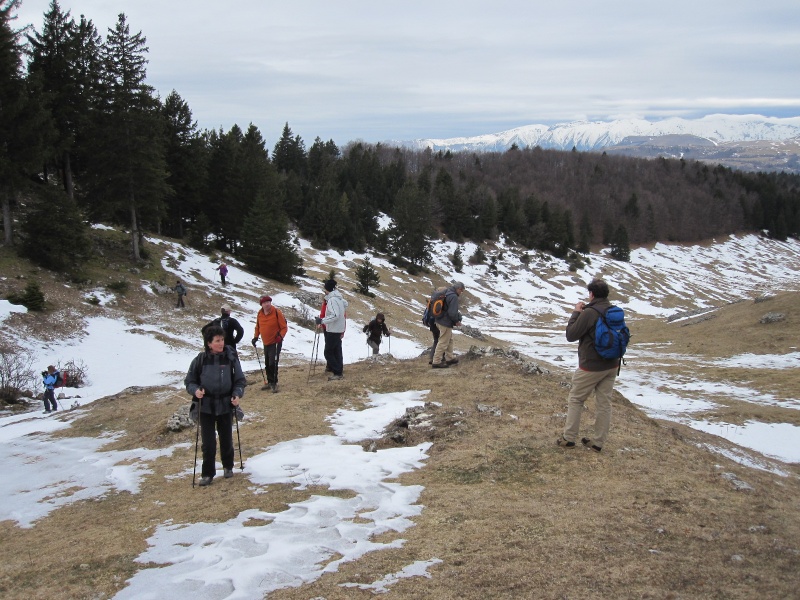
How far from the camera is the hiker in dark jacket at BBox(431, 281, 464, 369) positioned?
41.3 feet

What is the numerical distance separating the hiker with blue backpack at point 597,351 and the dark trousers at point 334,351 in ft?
20.2

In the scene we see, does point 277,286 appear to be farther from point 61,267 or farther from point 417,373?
point 417,373

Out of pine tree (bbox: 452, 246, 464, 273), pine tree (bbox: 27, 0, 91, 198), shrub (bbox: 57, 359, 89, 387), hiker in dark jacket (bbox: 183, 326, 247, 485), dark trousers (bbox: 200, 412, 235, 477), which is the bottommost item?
shrub (bbox: 57, 359, 89, 387)

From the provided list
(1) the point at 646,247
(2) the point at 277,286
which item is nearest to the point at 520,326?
(2) the point at 277,286

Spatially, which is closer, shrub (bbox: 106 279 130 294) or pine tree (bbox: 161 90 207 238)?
shrub (bbox: 106 279 130 294)

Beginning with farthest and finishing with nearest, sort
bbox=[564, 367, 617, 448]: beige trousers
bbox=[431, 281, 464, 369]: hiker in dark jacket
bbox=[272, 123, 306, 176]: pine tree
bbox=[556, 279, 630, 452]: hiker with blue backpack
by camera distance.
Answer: bbox=[272, 123, 306, 176]: pine tree
bbox=[431, 281, 464, 369]: hiker in dark jacket
bbox=[564, 367, 617, 448]: beige trousers
bbox=[556, 279, 630, 452]: hiker with blue backpack

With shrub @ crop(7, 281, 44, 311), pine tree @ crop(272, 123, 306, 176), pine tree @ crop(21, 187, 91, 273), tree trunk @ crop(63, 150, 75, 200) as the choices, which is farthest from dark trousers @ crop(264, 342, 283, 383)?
pine tree @ crop(272, 123, 306, 176)

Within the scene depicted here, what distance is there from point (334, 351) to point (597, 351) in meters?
6.99

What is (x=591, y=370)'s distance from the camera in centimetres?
758

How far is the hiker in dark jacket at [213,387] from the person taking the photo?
23.5 feet

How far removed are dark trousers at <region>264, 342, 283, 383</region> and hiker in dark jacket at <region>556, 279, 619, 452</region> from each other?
6.86 meters

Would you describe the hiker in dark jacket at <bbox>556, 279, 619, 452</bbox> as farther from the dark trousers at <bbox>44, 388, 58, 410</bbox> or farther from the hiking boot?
the dark trousers at <bbox>44, 388, 58, 410</bbox>

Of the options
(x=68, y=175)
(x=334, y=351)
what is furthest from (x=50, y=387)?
(x=68, y=175)

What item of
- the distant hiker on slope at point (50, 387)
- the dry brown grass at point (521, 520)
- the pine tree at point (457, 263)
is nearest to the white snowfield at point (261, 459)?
Result: the dry brown grass at point (521, 520)
